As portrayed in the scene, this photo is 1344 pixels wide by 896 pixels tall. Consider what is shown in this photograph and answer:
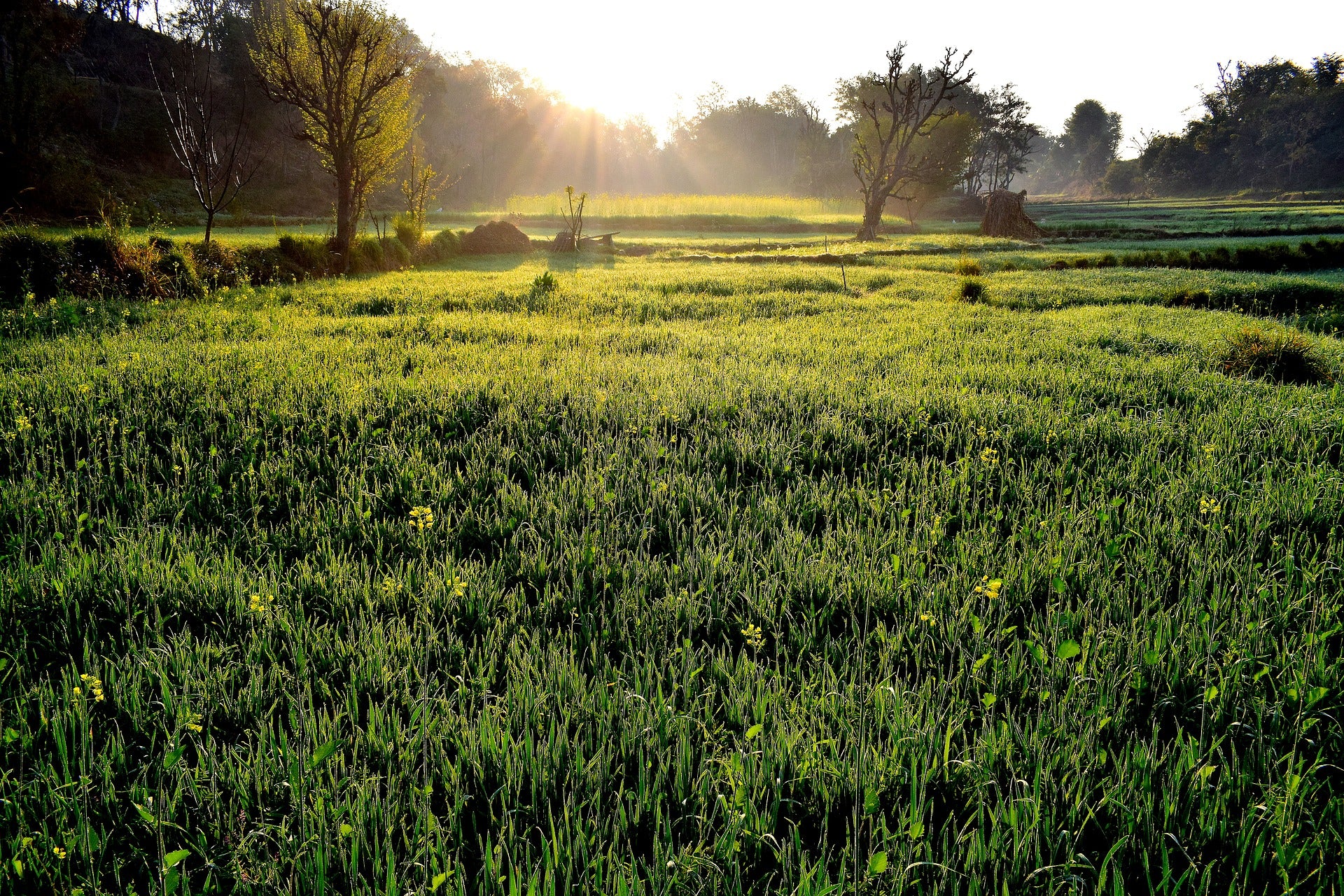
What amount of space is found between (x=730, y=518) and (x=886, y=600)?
3.02ft

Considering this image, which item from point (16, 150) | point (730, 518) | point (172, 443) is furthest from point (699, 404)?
point (16, 150)

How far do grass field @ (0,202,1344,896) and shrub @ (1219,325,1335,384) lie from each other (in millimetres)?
686

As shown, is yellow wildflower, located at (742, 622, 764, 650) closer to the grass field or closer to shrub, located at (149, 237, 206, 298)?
the grass field

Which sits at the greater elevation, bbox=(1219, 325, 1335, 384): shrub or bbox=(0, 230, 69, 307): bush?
bbox=(0, 230, 69, 307): bush

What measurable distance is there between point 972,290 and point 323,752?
40.4 feet

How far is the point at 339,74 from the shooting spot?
1474 centimetres

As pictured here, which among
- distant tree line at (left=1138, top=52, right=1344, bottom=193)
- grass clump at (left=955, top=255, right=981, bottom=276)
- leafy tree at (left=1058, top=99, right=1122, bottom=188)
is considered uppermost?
leafy tree at (left=1058, top=99, right=1122, bottom=188)

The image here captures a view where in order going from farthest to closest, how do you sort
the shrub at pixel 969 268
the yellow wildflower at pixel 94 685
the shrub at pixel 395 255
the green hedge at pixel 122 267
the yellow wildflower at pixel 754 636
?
the shrub at pixel 395 255, the shrub at pixel 969 268, the green hedge at pixel 122 267, the yellow wildflower at pixel 754 636, the yellow wildflower at pixel 94 685

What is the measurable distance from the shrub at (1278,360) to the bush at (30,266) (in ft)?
46.7

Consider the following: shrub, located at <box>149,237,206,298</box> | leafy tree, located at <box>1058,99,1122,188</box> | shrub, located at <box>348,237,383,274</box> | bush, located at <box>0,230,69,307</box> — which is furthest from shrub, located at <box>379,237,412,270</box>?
leafy tree, located at <box>1058,99,1122,188</box>

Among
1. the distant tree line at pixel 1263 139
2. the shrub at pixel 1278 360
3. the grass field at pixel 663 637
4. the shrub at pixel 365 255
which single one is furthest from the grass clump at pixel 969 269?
the distant tree line at pixel 1263 139

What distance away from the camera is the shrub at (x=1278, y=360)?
19.4 feet

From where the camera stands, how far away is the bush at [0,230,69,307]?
345 inches

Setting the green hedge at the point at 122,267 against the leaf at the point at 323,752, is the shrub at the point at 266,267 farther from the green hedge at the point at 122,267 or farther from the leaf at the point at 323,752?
the leaf at the point at 323,752
